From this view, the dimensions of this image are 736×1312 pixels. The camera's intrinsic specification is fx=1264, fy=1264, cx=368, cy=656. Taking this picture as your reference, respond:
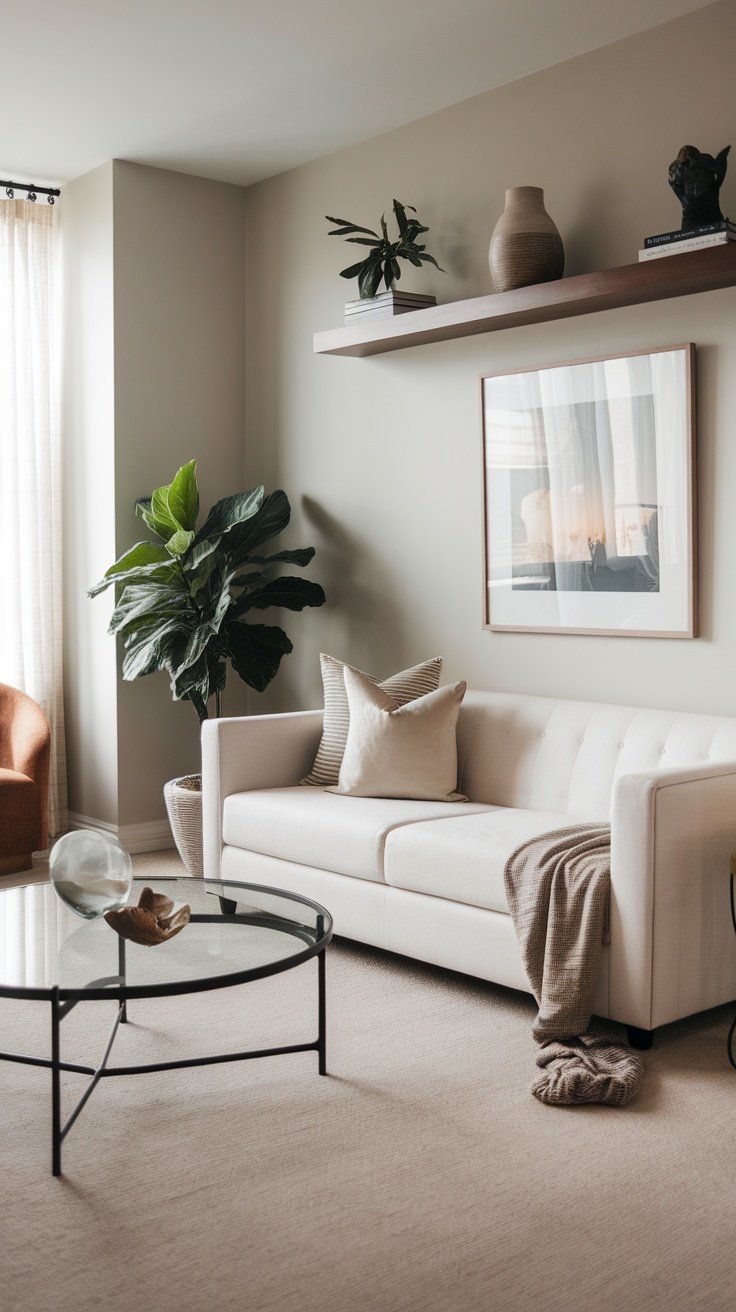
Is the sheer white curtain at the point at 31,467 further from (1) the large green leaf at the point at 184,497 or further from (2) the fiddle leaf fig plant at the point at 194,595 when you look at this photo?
(1) the large green leaf at the point at 184,497

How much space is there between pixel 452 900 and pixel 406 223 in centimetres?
246

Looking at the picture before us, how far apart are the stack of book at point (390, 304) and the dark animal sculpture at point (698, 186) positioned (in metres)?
1.17

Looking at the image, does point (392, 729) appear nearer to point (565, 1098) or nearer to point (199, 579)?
point (199, 579)

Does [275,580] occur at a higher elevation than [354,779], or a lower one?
higher

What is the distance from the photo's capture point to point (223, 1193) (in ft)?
7.84

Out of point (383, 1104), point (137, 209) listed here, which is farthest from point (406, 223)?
point (383, 1104)

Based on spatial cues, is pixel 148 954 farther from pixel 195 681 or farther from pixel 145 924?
pixel 195 681

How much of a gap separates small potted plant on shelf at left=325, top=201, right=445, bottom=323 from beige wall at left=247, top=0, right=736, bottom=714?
14 centimetres

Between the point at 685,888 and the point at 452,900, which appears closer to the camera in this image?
the point at 685,888

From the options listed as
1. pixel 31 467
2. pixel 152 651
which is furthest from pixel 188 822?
pixel 31 467

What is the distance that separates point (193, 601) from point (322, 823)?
1.37 meters

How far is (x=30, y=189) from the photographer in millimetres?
5422

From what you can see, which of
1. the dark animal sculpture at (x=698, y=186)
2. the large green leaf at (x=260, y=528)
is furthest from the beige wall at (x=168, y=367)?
the dark animal sculpture at (x=698, y=186)

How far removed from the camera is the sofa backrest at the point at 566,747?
3637 millimetres
